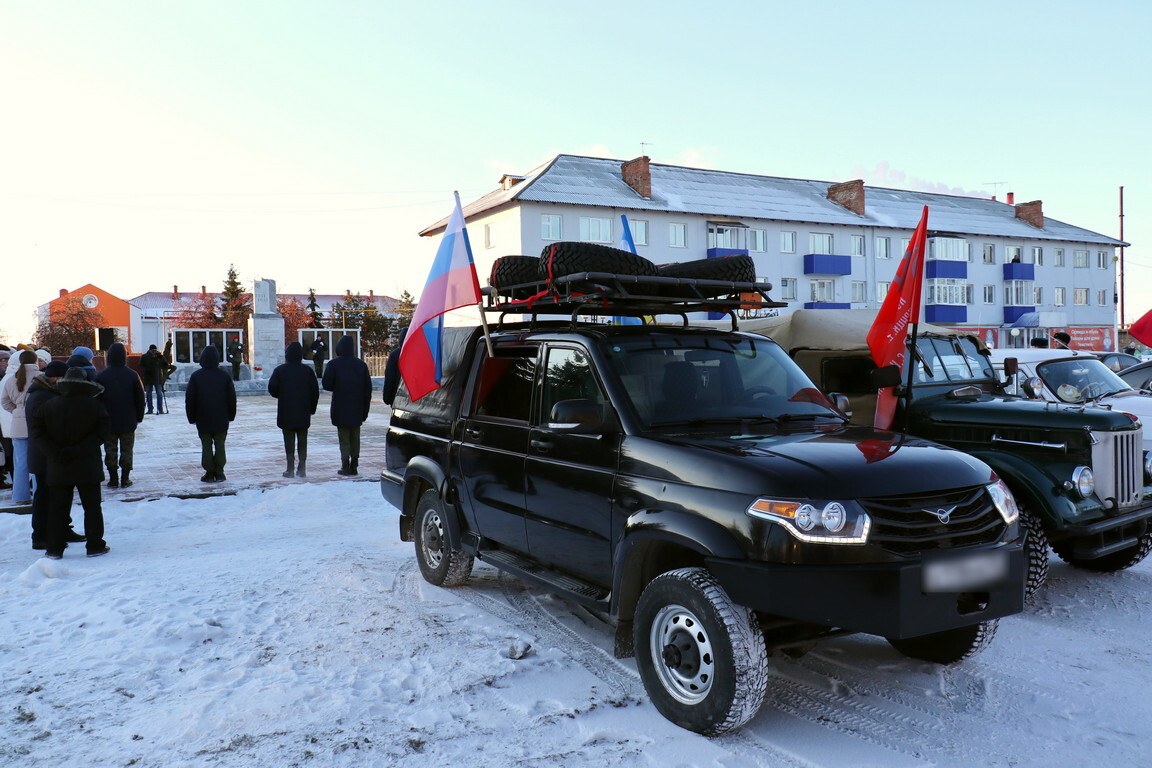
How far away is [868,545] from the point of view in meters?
3.57

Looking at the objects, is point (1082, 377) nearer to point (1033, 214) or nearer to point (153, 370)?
point (153, 370)

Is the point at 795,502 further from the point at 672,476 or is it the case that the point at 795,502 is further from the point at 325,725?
the point at 325,725

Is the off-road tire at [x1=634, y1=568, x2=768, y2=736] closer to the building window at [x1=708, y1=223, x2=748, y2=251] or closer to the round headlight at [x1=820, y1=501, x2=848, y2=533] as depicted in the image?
the round headlight at [x1=820, y1=501, x2=848, y2=533]

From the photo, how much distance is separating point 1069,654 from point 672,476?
2.74m

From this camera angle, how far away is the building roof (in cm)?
4594

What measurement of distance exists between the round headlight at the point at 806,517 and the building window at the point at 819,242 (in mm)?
51680

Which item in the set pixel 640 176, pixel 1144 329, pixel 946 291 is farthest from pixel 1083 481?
pixel 946 291

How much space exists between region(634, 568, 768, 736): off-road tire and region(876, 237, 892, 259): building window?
54458 millimetres

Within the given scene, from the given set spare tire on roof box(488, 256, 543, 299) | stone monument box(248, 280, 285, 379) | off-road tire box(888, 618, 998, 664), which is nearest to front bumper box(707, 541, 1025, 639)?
off-road tire box(888, 618, 998, 664)

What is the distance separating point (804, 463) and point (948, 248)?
2308 inches

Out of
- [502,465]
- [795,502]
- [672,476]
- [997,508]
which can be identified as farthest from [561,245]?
[997,508]

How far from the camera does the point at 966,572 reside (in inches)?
146

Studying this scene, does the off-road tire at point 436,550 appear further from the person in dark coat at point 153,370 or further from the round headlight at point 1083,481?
the person in dark coat at point 153,370

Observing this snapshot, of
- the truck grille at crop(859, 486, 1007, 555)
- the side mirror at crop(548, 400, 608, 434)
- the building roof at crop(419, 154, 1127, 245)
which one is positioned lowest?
the truck grille at crop(859, 486, 1007, 555)
